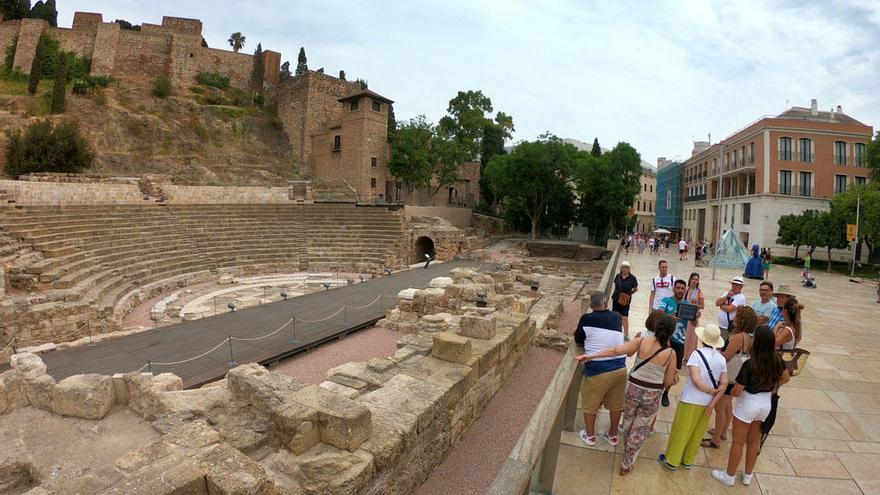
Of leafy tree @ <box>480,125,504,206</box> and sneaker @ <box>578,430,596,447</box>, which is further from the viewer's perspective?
leafy tree @ <box>480,125,504,206</box>

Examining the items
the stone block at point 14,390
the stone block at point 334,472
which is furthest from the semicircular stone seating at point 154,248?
the stone block at point 334,472

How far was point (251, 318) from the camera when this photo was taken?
12.1 meters

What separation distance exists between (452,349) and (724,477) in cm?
346

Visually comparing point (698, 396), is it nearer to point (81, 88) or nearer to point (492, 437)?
point (492, 437)

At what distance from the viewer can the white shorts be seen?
13.4ft

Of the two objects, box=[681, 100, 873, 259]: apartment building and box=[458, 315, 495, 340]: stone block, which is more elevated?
box=[681, 100, 873, 259]: apartment building

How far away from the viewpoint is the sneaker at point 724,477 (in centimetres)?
418

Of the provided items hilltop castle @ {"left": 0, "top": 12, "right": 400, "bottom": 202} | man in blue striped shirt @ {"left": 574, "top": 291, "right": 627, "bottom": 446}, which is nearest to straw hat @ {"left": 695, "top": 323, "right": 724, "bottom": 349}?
man in blue striped shirt @ {"left": 574, "top": 291, "right": 627, "bottom": 446}

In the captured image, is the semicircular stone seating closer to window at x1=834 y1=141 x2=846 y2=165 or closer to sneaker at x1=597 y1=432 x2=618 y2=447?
sneaker at x1=597 y1=432 x2=618 y2=447

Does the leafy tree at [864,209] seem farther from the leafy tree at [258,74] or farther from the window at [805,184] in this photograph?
the leafy tree at [258,74]

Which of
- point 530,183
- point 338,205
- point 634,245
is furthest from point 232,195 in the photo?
point 634,245

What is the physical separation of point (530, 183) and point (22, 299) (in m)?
31.5

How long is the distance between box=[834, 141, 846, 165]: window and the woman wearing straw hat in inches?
1465

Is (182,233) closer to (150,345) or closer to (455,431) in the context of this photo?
(150,345)
